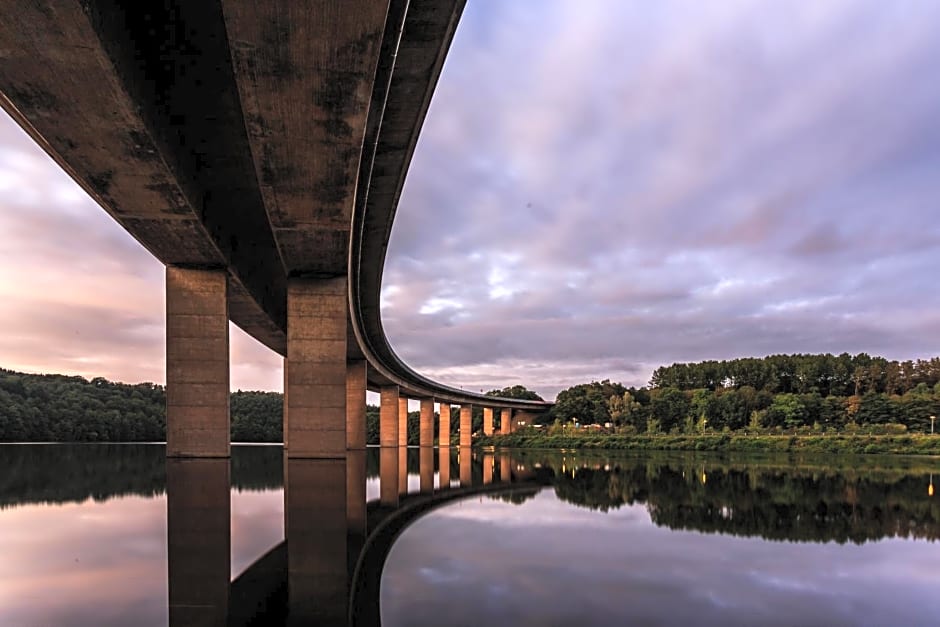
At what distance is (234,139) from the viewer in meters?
16.9

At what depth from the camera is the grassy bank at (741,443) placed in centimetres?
5794

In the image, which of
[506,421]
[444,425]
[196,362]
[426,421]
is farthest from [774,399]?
[196,362]

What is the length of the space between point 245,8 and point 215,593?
7629mm

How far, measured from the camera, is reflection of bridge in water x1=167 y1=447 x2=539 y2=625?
5.54 metres

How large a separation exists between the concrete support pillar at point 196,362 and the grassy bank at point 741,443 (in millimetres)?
51894

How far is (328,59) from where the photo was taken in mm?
11133

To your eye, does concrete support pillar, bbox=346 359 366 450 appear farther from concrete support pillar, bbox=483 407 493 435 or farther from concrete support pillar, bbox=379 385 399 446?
concrete support pillar, bbox=483 407 493 435

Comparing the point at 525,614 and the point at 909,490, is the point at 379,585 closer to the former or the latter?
the point at 525,614

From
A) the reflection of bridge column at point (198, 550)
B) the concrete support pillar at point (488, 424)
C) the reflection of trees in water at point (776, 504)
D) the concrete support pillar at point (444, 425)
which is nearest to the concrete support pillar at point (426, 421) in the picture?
the concrete support pillar at point (444, 425)

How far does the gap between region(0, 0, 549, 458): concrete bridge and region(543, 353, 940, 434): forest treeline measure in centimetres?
6180

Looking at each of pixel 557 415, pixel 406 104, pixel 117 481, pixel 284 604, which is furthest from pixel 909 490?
pixel 557 415

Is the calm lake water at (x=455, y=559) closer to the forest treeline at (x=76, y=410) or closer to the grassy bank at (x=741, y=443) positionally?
the grassy bank at (x=741, y=443)

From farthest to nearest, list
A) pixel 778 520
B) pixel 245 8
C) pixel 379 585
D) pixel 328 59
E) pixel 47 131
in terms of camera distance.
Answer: pixel 47 131, pixel 778 520, pixel 328 59, pixel 245 8, pixel 379 585

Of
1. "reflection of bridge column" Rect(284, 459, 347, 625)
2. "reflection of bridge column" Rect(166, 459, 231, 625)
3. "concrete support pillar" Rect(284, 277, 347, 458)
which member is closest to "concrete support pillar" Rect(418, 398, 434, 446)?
"concrete support pillar" Rect(284, 277, 347, 458)
